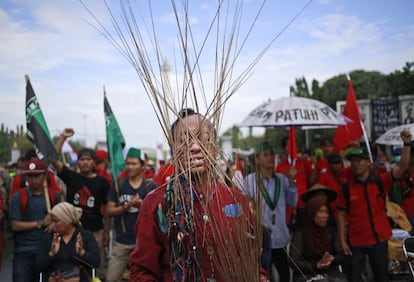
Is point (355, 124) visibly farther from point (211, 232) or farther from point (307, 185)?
point (211, 232)

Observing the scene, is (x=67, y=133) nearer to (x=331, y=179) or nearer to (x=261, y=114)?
(x=261, y=114)

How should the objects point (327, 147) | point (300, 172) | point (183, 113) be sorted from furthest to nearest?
point (327, 147) < point (300, 172) < point (183, 113)

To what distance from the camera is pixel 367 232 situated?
15.3 ft

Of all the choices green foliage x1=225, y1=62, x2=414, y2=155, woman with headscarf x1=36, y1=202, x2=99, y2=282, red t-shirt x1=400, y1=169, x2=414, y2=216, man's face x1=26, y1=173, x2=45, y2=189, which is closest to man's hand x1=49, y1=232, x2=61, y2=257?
woman with headscarf x1=36, y1=202, x2=99, y2=282

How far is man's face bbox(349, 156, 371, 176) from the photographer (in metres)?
4.78

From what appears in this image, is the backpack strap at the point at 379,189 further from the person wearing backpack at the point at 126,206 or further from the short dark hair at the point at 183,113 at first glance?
the short dark hair at the point at 183,113

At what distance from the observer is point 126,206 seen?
496 cm

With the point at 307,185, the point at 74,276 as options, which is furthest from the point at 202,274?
the point at 307,185

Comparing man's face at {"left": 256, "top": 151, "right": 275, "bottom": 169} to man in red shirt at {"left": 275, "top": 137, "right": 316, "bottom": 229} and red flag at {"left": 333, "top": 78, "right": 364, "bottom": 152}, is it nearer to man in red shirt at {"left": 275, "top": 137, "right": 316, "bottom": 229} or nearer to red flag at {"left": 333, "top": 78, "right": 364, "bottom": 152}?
man in red shirt at {"left": 275, "top": 137, "right": 316, "bottom": 229}

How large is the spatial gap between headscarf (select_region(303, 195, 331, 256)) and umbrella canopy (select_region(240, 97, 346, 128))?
1.47m

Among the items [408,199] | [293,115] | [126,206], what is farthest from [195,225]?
[408,199]

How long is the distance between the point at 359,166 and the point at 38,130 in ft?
12.7

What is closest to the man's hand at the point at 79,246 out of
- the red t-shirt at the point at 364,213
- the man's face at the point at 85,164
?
the man's face at the point at 85,164

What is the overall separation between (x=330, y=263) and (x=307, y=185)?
3316 millimetres
